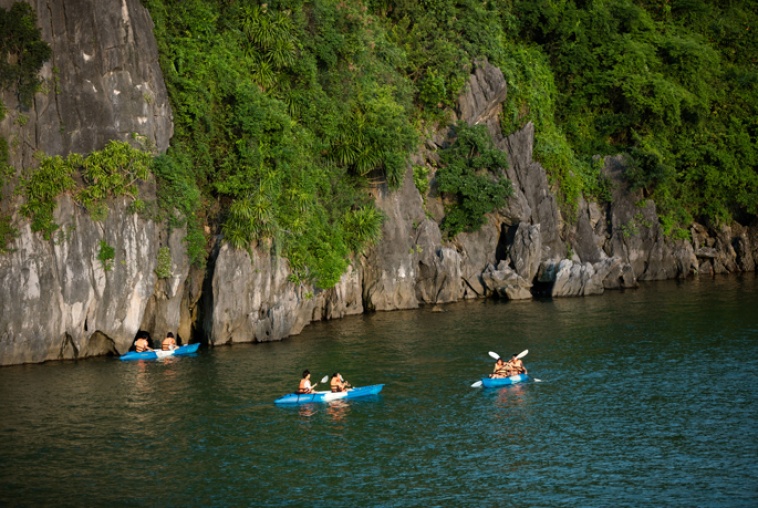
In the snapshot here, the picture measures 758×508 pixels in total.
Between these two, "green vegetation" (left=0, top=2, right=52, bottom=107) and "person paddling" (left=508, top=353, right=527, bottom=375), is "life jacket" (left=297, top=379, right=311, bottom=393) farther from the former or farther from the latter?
"green vegetation" (left=0, top=2, right=52, bottom=107)

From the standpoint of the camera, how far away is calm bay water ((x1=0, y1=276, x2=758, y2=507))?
2453 centimetres

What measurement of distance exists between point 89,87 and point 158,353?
12.6m

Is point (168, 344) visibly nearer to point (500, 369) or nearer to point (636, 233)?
point (500, 369)

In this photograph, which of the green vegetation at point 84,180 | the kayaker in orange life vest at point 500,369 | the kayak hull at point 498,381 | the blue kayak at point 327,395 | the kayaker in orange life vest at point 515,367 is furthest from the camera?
the green vegetation at point 84,180

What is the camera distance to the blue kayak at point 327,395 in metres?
33.6

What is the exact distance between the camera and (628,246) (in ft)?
229

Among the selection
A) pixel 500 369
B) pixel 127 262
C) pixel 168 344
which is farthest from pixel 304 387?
pixel 127 262

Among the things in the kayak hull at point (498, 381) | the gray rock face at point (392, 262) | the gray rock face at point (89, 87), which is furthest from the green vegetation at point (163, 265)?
the kayak hull at point (498, 381)

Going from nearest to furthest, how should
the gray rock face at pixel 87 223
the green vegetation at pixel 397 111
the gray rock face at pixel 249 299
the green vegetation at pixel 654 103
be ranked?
the gray rock face at pixel 87 223 → the gray rock face at pixel 249 299 → the green vegetation at pixel 397 111 → the green vegetation at pixel 654 103

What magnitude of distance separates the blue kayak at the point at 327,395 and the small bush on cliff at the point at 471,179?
1108 inches

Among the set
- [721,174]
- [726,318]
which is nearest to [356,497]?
[726,318]

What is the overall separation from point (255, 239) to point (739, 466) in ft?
86.1

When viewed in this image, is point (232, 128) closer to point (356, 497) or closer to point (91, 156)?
point (91, 156)

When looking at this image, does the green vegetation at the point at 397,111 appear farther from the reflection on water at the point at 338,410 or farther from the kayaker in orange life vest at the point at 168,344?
the reflection on water at the point at 338,410
